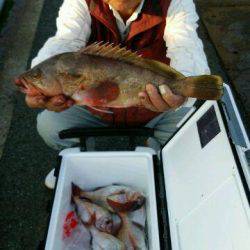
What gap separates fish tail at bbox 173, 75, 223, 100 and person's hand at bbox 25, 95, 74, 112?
706 mm

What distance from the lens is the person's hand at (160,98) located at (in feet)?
7.63

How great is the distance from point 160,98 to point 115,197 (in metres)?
0.87

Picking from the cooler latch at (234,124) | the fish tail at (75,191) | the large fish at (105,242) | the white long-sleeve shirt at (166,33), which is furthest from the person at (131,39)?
the large fish at (105,242)

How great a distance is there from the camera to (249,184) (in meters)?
1.97

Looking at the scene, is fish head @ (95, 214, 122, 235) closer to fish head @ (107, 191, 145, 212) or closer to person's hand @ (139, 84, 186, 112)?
fish head @ (107, 191, 145, 212)

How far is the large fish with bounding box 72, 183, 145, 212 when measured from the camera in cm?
283

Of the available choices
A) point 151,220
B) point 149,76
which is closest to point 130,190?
point 151,220

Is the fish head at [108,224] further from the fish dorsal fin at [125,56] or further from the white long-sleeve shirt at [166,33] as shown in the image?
the fish dorsal fin at [125,56]

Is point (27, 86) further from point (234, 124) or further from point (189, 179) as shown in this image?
point (234, 124)

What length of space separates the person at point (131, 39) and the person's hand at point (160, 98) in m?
0.36

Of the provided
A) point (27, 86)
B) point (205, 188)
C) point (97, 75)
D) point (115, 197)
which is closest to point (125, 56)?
point (97, 75)

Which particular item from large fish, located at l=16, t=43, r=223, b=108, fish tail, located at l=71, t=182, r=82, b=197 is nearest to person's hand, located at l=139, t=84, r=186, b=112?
large fish, located at l=16, t=43, r=223, b=108

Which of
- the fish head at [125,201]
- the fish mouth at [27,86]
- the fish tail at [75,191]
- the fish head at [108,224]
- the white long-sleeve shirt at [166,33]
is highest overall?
the white long-sleeve shirt at [166,33]

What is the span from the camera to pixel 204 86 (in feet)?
7.04
